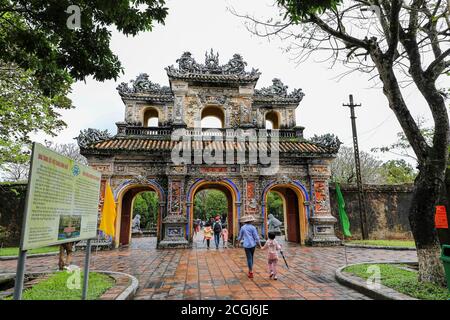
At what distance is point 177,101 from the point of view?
15297mm

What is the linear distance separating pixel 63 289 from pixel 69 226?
8.01ft

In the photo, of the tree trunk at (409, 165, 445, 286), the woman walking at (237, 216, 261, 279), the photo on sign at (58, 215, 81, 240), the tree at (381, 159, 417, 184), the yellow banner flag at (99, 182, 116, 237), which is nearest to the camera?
the photo on sign at (58, 215, 81, 240)

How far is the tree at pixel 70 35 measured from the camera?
498cm

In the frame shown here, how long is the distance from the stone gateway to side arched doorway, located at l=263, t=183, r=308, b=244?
0.06 meters

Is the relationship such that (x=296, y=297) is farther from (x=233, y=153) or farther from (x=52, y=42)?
(x=233, y=153)

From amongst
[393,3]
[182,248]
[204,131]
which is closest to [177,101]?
[204,131]

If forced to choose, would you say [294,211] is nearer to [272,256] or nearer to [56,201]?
[272,256]

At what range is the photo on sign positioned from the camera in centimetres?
340

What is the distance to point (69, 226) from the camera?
11.9 ft

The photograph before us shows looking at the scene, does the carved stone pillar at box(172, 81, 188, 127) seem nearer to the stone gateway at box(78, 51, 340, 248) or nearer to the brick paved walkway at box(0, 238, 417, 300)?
the stone gateway at box(78, 51, 340, 248)

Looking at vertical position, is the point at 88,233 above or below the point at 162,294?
above

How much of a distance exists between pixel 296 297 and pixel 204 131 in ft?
36.9

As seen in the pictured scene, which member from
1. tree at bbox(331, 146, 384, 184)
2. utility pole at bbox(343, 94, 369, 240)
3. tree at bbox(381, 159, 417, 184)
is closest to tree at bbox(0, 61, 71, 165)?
utility pole at bbox(343, 94, 369, 240)

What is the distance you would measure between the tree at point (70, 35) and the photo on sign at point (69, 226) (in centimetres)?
334
